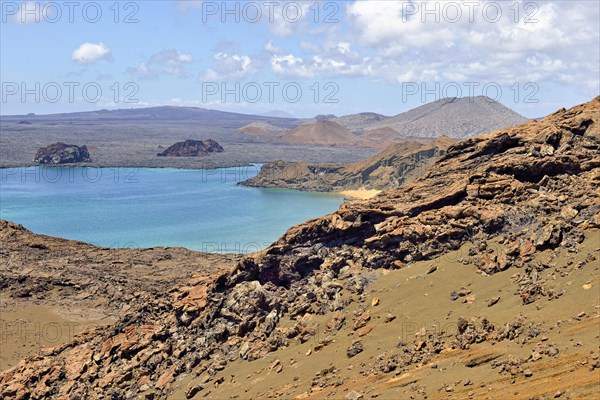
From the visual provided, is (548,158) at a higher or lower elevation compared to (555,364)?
higher

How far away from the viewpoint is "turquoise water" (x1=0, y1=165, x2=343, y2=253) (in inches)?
2559

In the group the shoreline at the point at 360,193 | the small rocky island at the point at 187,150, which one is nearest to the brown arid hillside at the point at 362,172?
the shoreline at the point at 360,193

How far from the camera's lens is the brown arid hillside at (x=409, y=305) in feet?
55.4

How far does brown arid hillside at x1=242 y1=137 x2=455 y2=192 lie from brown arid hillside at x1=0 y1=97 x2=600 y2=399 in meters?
70.4

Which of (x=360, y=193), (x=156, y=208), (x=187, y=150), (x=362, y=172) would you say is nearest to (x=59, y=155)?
(x=187, y=150)

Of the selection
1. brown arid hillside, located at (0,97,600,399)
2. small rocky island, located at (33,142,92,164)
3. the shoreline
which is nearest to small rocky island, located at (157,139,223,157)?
small rocky island, located at (33,142,92,164)

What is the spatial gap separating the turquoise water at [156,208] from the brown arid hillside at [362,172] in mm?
4745

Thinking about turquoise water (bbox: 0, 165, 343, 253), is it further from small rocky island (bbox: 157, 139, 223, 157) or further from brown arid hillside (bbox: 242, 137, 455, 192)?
small rocky island (bbox: 157, 139, 223, 157)

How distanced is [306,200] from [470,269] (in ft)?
233

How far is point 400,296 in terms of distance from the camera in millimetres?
21609

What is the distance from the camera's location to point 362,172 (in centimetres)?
10438

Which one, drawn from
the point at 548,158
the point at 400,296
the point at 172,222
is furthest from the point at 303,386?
the point at 172,222

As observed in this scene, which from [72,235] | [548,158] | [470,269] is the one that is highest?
[548,158]

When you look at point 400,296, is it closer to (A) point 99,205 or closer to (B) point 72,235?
(B) point 72,235
